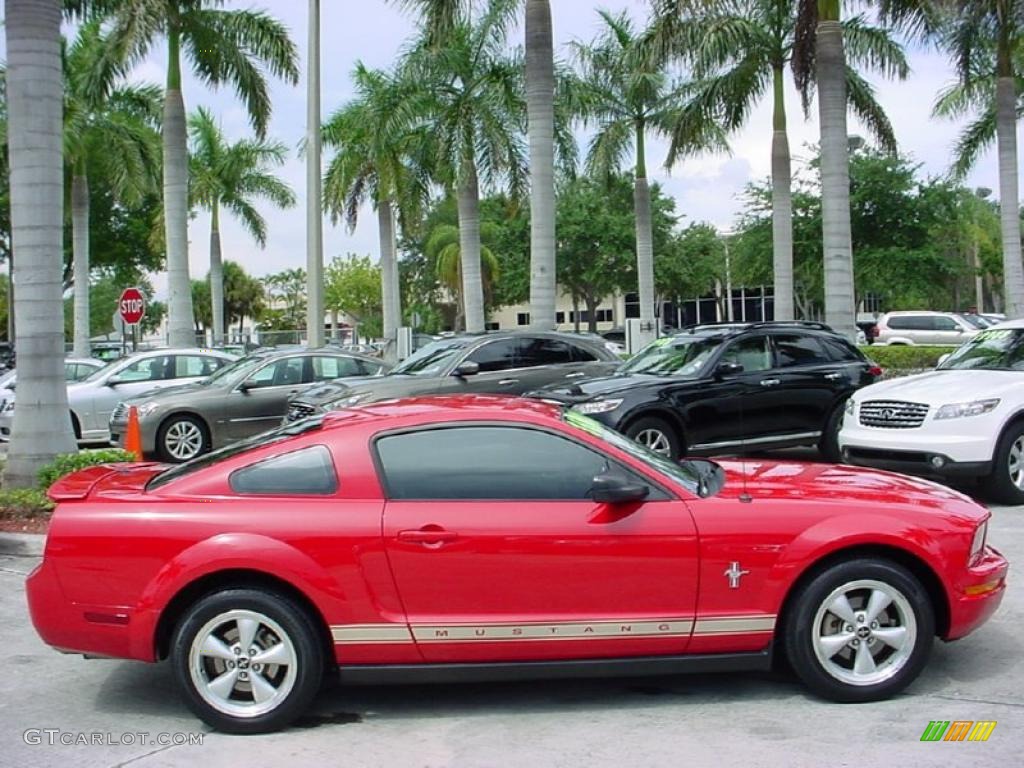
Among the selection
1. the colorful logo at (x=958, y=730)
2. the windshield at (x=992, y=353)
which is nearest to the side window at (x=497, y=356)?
the windshield at (x=992, y=353)

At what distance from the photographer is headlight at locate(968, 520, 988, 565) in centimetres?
497

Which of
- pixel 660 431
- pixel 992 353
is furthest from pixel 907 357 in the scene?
pixel 660 431

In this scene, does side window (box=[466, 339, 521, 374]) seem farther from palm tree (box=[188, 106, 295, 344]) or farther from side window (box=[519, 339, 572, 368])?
palm tree (box=[188, 106, 295, 344])

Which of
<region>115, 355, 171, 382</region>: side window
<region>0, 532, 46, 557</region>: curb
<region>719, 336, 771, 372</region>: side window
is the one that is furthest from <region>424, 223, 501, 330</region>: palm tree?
<region>0, 532, 46, 557</region>: curb

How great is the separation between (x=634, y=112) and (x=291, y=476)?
2434 cm

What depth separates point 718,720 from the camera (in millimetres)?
4738

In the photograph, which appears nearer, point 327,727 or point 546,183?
point 327,727

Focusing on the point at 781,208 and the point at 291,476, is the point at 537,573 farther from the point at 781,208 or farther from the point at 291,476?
the point at 781,208

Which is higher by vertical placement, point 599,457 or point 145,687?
point 599,457

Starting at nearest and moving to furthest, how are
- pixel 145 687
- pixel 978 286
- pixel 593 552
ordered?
1. pixel 593 552
2. pixel 145 687
3. pixel 978 286

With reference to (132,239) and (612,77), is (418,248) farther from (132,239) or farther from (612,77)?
(612,77)

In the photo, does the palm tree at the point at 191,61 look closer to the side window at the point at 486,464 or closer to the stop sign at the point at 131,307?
the stop sign at the point at 131,307

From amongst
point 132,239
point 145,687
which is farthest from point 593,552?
point 132,239

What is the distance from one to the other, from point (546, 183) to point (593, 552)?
44.7ft
